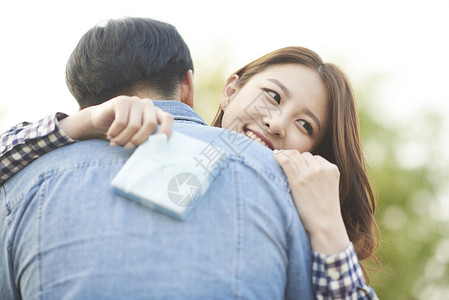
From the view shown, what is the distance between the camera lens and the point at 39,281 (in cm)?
126

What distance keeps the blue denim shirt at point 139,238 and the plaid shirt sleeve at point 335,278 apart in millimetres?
29

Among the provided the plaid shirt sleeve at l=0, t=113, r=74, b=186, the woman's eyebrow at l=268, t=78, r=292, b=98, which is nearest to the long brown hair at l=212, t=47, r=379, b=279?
the woman's eyebrow at l=268, t=78, r=292, b=98

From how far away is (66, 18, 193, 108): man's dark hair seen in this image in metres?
1.66

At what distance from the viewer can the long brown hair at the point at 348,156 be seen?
217cm

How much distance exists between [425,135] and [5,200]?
37.6 feet

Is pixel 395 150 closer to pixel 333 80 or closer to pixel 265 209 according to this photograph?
pixel 333 80

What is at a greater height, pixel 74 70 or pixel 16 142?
pixel 74 70

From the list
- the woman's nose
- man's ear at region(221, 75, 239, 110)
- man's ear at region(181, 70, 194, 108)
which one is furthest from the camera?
man's ear at region(221, 75, 239, 110)

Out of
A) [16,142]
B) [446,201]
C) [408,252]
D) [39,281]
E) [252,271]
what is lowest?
[408,252]

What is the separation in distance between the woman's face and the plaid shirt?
755 millimetres

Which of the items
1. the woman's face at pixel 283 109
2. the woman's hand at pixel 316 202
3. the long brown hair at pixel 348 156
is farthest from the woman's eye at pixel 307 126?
the woman's hand at pixel 316 202

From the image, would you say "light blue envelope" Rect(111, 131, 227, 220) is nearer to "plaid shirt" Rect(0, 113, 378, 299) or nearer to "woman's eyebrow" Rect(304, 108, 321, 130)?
"plaid shirt" Rect(0, 113, 378, 299)

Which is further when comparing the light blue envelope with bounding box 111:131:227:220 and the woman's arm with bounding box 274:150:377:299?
the woman's arm with bounding box 274:150:377:299

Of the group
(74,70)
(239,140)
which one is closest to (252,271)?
(239,140)
